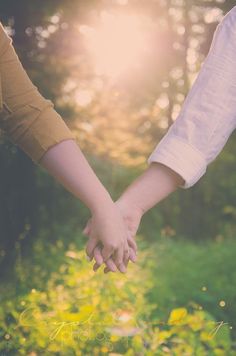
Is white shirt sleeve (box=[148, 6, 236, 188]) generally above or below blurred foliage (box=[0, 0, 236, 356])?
above

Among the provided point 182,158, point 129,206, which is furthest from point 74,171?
point 182,158

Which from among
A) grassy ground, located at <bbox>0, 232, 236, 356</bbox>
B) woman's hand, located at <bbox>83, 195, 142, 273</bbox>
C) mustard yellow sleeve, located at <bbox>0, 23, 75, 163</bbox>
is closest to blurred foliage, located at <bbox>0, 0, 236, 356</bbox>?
grassy ground, located at <bbox>0, 232, 236, 356</bbox>

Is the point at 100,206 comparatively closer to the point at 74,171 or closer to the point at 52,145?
the point at 74,171

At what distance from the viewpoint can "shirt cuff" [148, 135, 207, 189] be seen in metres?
2.10

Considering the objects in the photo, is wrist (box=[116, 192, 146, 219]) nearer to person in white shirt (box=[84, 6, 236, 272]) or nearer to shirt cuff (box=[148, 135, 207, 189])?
person in white shirt (box=[84, 6, 236, 272])

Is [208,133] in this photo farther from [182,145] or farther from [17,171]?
[17,171]

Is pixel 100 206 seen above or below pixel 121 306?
above

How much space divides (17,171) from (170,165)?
4681mm

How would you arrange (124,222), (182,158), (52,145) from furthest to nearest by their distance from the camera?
(124,222), (52,145), (182,158)

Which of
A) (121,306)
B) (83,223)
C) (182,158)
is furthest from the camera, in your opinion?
(83,223)

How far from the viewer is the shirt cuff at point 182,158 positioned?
2096 mm

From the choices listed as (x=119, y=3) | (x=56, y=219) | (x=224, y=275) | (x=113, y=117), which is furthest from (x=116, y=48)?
(x=224, y=275)

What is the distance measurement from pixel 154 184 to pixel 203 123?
274mm

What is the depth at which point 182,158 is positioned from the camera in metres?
2.10
